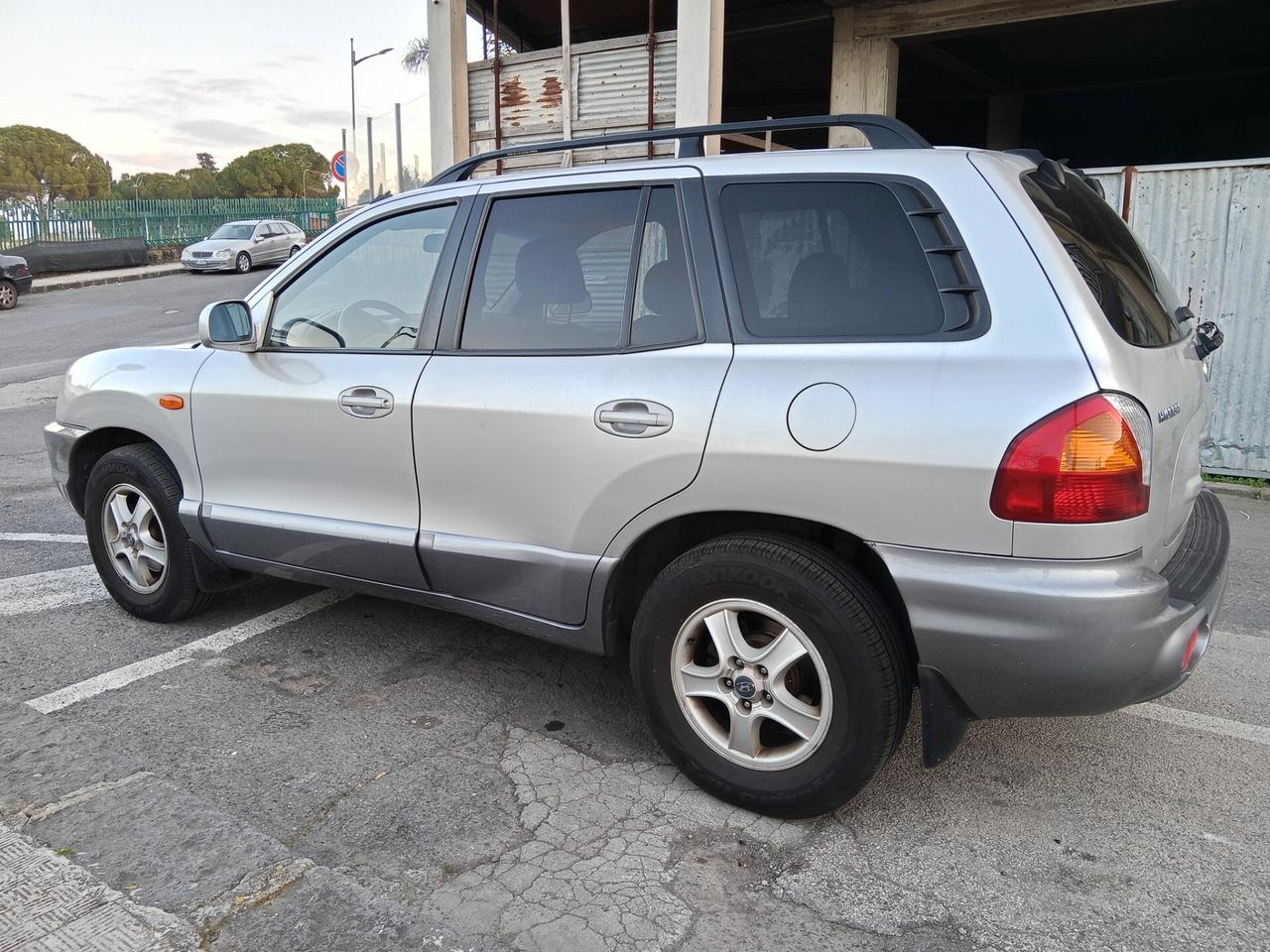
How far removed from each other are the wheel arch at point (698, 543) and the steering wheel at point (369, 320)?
4.13ft

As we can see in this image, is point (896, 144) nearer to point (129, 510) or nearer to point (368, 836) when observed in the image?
point (368, 836)

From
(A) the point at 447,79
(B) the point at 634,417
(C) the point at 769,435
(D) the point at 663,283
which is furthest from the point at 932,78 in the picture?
(C) the point at 769,435

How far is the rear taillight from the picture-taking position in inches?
97.3

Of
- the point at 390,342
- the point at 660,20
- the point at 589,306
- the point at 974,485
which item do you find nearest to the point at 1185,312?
the point at 974,485

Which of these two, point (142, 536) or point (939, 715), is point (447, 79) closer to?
point (142, 536)

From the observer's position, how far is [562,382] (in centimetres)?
320

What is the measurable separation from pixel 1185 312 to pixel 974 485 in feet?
4.68

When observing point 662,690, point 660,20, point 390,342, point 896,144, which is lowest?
point 662,690

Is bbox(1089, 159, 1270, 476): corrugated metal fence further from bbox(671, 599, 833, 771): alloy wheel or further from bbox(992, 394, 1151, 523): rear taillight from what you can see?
bbox(671, 599, 833, 771): alloy wheel

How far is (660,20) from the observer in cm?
1311

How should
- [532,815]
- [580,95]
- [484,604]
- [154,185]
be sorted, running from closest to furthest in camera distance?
[532,815], [484,604], [580,95], [154,185]

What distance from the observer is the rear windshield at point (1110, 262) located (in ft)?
8.98

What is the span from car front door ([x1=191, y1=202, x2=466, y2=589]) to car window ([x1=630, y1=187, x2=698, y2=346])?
82cm

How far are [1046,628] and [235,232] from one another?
28616 mm
